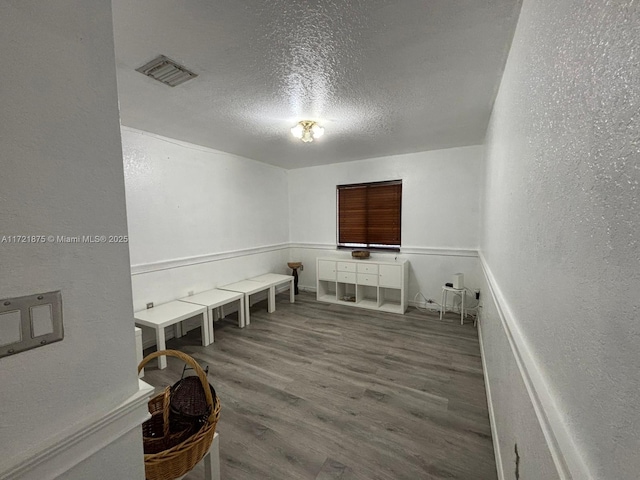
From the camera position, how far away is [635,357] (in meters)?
0.38

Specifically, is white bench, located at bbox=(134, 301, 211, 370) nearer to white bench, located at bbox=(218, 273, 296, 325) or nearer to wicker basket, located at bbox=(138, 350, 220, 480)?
white bench, located at bbox=(218, 273, 296, 325)

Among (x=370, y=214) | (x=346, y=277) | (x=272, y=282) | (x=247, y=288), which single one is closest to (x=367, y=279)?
(x=346, y=277)

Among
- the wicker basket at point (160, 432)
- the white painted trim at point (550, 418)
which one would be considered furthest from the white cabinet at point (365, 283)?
the wicker basket at point (160, 432)

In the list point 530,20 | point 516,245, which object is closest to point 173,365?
point 516,245

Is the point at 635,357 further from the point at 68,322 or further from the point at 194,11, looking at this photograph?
the point at 194,11

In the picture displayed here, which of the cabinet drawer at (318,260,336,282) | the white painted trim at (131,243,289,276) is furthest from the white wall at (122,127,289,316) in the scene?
the cabinet drawer at (318,260,336,282)

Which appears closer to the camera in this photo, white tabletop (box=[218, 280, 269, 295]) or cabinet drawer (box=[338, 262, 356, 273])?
white tabletop (box=[218, 280, 269, 295])

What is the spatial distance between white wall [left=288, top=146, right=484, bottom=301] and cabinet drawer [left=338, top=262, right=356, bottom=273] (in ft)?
1.41

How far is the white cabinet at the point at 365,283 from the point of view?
12.7 ft

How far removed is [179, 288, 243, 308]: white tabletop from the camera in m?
3.09

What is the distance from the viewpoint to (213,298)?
3.25m

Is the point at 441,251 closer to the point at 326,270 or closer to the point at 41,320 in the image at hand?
the point at 326,270

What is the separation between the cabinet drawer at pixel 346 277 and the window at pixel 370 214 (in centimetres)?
64

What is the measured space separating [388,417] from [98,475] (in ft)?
5.60
